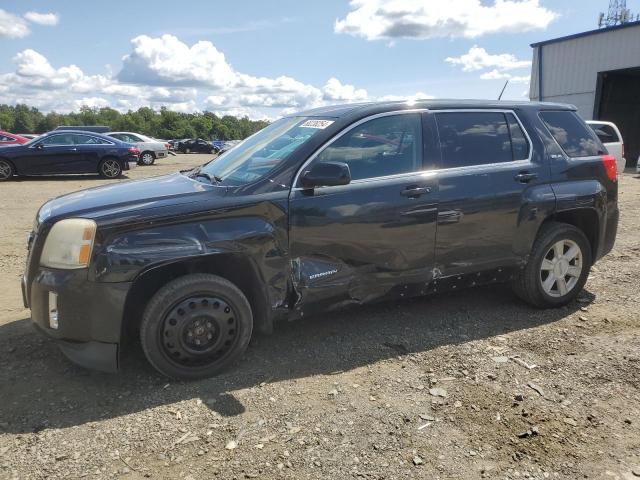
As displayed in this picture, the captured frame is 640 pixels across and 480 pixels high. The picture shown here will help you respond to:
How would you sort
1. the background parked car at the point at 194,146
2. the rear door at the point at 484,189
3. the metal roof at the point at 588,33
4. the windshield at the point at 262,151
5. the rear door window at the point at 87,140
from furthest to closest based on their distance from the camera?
the background parked car at the point at 194,146, the metal roof at the point at 588,33, the rear door window at the point at 87,140, the rear door at the point at 484,189, the windshield at the point at 262,151

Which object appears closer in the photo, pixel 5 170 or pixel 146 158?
pixel 5 170

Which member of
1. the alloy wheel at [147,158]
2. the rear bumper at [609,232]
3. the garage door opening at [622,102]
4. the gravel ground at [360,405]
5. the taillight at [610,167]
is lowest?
the gravel ground at [360,405]

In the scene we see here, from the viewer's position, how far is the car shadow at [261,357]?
3.13 meters

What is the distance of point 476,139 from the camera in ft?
13.8

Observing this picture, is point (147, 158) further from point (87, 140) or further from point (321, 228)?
point (321, 228)

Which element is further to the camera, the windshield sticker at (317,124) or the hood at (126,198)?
the windshield sticker at (317,124)

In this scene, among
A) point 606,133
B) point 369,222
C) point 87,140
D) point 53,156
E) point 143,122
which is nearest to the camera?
point 369,222

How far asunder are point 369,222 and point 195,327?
138 centimetres

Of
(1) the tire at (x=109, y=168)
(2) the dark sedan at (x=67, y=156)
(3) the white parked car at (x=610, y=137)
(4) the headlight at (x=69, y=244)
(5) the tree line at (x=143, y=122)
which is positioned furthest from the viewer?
(5) the tree line at (x=143, y=122)

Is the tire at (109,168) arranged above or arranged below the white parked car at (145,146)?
below

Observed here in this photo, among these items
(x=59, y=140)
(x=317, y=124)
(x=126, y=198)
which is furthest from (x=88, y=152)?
(x=317, y=124)

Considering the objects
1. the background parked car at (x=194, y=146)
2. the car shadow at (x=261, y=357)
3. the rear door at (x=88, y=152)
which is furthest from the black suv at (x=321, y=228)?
the background parked car at (x=194, y=146)

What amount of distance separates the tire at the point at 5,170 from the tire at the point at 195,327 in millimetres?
14069

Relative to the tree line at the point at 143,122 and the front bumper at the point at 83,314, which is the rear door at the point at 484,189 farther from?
the tree line at the point at 143,122
